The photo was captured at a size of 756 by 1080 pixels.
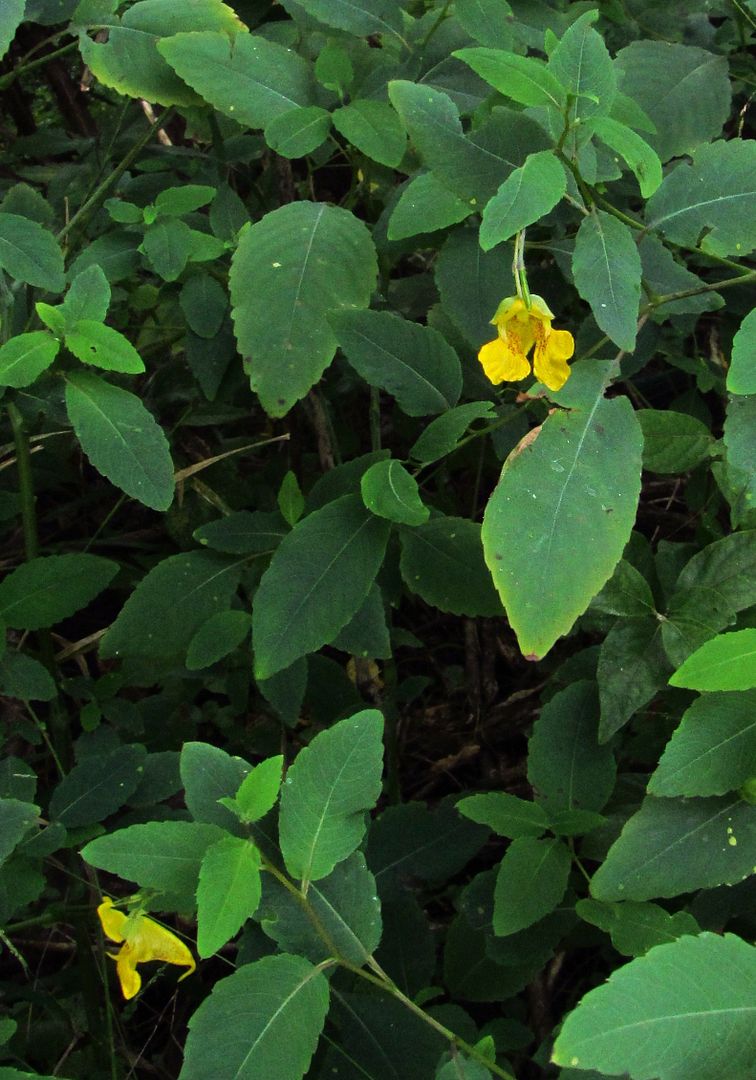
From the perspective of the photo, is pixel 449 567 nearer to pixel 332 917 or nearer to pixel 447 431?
pixel 447 431

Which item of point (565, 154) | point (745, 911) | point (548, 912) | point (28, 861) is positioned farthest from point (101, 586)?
point (745, 911)

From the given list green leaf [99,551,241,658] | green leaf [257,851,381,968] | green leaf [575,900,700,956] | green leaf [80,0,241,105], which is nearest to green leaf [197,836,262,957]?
green leaf [257,851,381,968]

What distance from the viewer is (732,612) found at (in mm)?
1482

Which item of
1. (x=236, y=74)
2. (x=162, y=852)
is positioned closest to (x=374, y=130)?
(x=236, y=74)

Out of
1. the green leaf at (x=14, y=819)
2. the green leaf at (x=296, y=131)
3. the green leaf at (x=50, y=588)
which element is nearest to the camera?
the green leaf at (x=14, y=819)

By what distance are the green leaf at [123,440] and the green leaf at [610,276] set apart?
656 mm

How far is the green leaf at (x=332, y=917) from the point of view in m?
1.25

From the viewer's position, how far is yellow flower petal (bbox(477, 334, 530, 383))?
54.9 inches

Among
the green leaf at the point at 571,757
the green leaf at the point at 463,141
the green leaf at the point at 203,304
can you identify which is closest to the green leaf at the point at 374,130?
the green leaf at the point at 463,141

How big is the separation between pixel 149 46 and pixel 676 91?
37.5 inches

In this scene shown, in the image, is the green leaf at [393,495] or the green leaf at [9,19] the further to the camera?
the green leaf at [9,19]

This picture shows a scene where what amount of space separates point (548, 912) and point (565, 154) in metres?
1.01

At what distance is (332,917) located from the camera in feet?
4.18

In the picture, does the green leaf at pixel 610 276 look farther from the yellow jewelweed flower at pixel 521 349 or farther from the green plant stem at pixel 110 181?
the green plant stem at pixel 110 181
